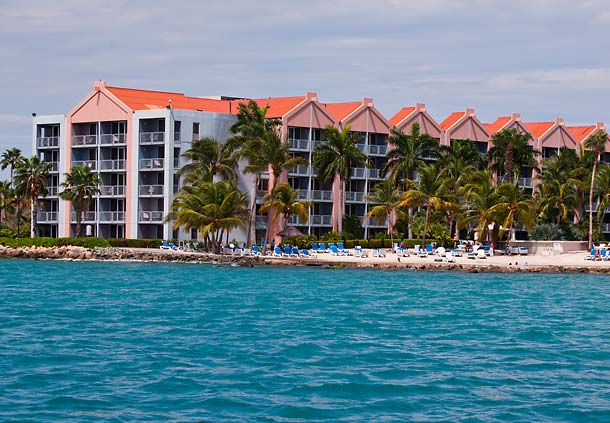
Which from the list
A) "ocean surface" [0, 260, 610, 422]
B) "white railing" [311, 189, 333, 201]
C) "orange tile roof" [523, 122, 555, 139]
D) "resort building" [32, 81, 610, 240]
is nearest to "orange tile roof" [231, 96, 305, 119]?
"resort building" [32, 81, 610, 240]

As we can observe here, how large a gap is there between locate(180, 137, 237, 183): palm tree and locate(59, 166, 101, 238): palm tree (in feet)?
28.2

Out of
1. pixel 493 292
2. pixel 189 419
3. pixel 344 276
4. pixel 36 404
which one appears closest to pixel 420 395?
pixel 189 419

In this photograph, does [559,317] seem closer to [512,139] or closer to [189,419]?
[189,419]

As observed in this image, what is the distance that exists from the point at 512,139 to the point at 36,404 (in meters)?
78.1

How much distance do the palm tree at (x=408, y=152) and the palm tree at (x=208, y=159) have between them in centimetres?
1510

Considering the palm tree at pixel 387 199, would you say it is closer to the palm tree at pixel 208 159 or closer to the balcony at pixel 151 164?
Answer: the palm tree at pixel 208 159

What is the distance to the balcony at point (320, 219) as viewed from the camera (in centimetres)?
9131

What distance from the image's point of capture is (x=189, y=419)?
19.7m

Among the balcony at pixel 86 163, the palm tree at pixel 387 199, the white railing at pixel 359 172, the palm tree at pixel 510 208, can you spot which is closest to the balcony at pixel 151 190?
the balcony at pixel 86 163

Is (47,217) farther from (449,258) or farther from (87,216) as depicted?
(449,258)

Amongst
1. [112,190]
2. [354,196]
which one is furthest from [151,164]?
[354,196]

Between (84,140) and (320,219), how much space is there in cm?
2168

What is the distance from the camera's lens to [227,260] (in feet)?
242

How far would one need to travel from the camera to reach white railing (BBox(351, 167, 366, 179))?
94375 mm
